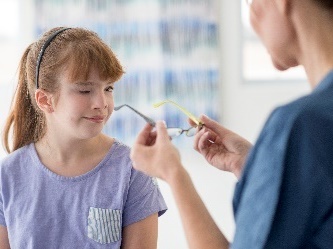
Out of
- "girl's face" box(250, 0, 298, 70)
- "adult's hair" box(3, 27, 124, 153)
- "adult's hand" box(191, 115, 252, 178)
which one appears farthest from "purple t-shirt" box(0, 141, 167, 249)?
"girl's face" box(250, 0, 298, 70)

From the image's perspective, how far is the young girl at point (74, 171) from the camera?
1474mm

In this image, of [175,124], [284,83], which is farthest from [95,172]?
[284,83]

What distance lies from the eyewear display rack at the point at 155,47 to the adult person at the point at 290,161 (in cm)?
238

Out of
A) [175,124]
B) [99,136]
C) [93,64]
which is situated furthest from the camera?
[175,124]

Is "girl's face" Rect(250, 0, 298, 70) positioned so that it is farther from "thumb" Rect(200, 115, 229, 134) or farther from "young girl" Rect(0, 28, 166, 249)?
"young girl" Rect(0, 28, 166, 249)

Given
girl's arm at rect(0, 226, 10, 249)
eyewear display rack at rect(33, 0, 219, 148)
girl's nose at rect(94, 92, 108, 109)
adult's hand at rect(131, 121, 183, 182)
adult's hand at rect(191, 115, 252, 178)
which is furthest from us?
eyewear display rack at rect(33, 0, 219, 148)

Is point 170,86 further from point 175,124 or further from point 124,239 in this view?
point 124,239

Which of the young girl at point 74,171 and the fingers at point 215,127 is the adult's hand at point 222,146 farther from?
the young girl at point 74,171

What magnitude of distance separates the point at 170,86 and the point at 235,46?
1.29 ft

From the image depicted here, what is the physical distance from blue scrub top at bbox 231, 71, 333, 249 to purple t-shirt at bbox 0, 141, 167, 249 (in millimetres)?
771

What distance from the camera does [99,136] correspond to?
158cm

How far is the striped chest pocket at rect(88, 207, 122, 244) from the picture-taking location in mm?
1471

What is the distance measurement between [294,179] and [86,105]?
32.7 inches

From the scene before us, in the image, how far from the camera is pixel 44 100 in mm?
1533
